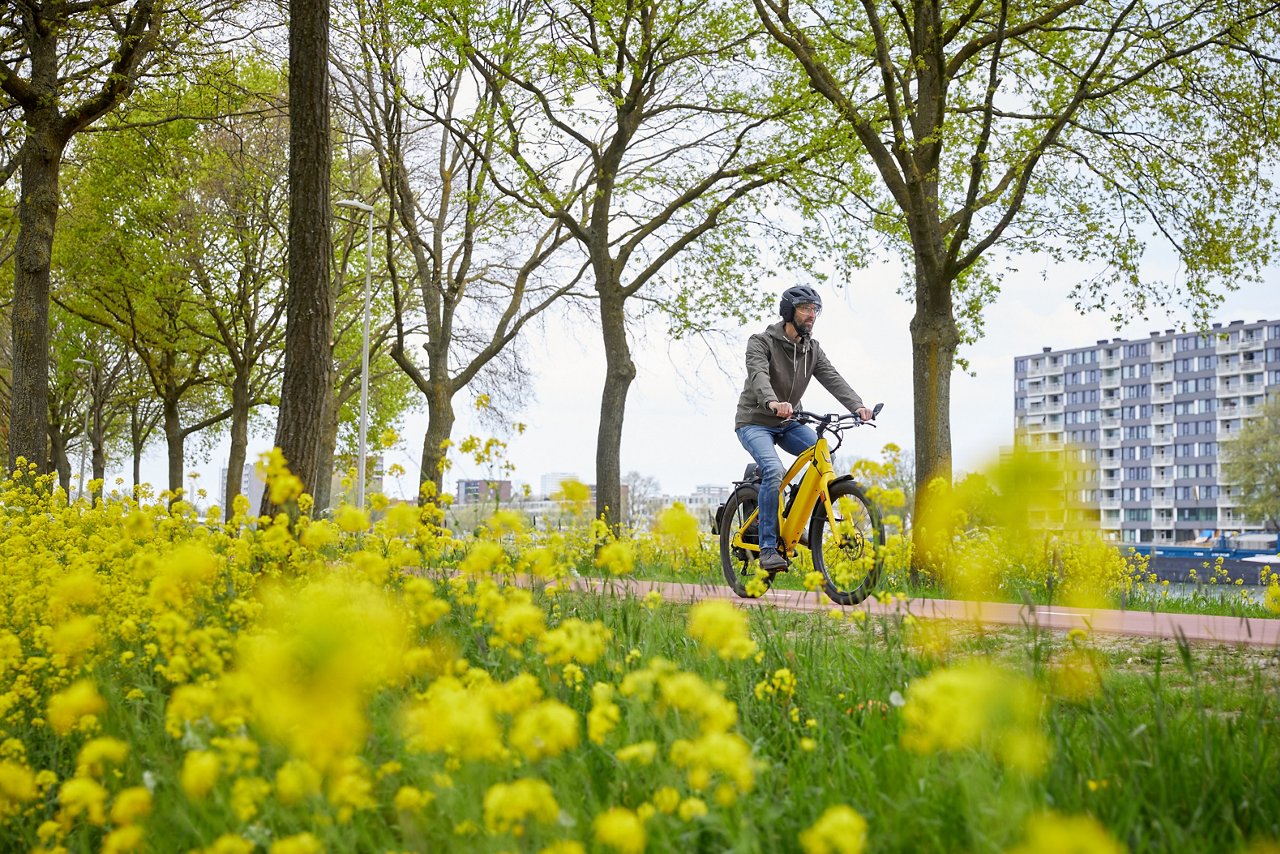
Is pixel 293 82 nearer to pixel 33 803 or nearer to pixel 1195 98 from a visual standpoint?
pixel 33 803

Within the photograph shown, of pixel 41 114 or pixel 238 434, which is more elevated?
pixel 41 114

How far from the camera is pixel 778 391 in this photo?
25.1 ft

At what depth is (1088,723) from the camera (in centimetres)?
327

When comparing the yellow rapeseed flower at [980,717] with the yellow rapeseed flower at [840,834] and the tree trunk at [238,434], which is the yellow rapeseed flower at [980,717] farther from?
the tree trunk at [238,434]

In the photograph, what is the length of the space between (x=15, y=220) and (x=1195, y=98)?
58.0ft

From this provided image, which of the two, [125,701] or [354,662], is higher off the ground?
[354,662]

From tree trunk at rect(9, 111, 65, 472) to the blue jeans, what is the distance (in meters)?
9.99

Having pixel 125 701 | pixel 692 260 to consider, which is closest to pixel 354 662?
pixel 125 701

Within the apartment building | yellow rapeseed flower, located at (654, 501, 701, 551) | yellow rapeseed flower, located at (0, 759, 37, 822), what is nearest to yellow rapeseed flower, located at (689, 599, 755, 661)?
yellow rapeseed flower, located at (654, 501, 701, 551)

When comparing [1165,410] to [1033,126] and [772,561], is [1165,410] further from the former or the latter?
[772,561]

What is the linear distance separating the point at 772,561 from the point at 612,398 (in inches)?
324

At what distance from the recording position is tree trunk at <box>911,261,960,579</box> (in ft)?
33.4

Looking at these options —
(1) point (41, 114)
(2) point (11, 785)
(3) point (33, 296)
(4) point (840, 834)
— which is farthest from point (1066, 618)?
(1) point (41, 114)

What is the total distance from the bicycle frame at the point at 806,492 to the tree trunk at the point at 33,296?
10.3 meters
